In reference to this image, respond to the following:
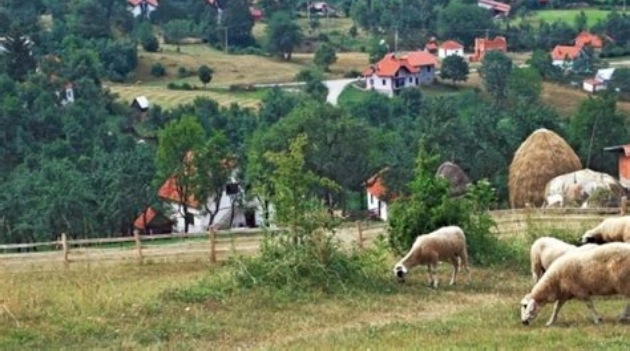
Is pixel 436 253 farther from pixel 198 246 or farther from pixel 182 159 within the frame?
pixel 182 159

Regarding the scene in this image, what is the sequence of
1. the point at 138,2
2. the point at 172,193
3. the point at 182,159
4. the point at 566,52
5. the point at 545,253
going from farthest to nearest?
the point at 138,2, the point at 566,52, the point at 172,193, the point at 182,159, the point at 545,253

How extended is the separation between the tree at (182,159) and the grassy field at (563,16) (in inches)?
2471

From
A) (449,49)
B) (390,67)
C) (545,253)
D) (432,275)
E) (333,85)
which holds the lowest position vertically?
(333,85)

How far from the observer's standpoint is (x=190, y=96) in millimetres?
73750

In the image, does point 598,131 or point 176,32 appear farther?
point 176,32

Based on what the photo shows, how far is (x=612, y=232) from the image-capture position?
17.7 metres

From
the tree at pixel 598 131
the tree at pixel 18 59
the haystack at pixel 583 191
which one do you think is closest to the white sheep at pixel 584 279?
the haystack at pixel 583 191

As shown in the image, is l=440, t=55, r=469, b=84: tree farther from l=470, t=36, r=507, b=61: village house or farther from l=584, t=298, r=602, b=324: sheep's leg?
l=584, t=298, r=602, b=324: sheep's leg

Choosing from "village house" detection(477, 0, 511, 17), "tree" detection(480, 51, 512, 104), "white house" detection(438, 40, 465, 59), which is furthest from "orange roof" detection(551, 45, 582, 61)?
"village house" detection(477, 0, 511, 17)

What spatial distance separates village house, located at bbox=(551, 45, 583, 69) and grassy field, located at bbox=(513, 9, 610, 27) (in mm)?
12697

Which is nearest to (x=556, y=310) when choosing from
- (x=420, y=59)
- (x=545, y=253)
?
(x=545, y=253)

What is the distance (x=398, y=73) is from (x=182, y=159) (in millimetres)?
38297

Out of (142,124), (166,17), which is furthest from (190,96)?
(166,17)

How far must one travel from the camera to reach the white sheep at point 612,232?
17438 mm
